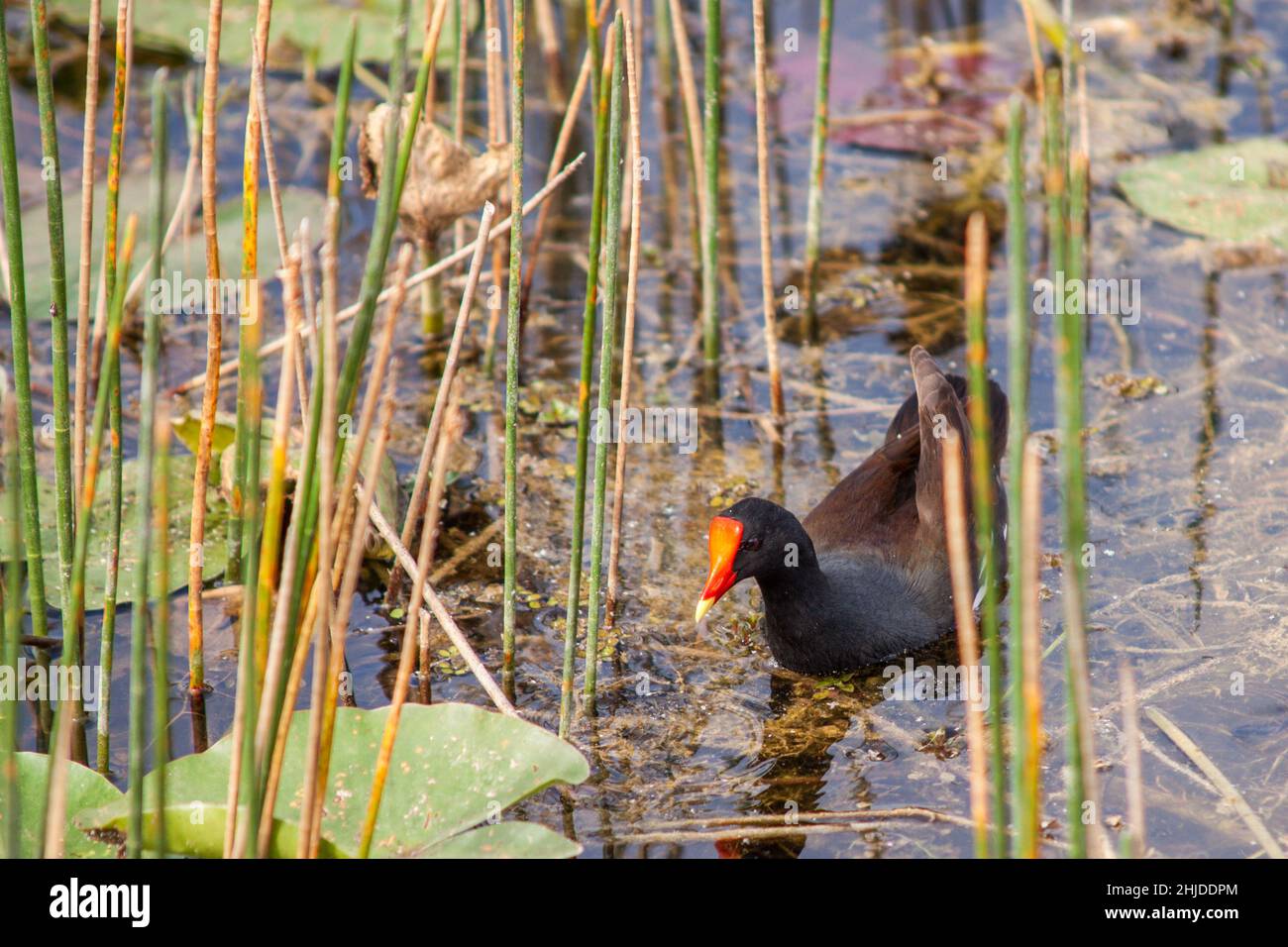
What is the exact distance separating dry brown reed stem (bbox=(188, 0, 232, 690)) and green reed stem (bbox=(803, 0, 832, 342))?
79.7 inches

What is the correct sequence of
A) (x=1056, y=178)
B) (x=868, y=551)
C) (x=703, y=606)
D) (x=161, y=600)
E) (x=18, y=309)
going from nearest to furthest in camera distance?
(x=1056, y=178) → (x=161, y=600) → (x=18, y=309) → (x=703, y=606) → (x=868, y=551)

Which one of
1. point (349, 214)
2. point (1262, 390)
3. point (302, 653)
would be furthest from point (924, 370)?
point (349, 214)

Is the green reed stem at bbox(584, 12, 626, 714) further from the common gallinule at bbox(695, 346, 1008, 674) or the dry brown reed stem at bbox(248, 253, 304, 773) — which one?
the dry brown reed stem at bbox(248, 253, 304, 773)

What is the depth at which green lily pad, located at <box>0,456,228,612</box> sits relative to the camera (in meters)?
3.82

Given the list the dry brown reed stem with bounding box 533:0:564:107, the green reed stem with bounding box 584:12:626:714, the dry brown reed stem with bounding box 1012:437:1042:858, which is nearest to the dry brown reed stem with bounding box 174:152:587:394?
the green reed stem with bounding box 584:12:626:714

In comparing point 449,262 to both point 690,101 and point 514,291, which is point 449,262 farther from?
point 690,101

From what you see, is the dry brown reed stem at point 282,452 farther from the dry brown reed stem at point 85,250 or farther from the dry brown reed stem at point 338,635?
the dry brown reed stem at point 85,250

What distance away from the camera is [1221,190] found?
545 cm

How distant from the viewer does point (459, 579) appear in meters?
4.16

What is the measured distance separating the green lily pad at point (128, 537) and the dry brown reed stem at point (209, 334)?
0.98ft

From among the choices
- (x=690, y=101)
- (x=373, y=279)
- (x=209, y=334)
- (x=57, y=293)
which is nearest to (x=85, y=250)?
(x=57, y=293)

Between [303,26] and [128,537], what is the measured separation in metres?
2.69

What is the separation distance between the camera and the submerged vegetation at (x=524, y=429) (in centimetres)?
221

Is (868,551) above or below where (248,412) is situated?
below
